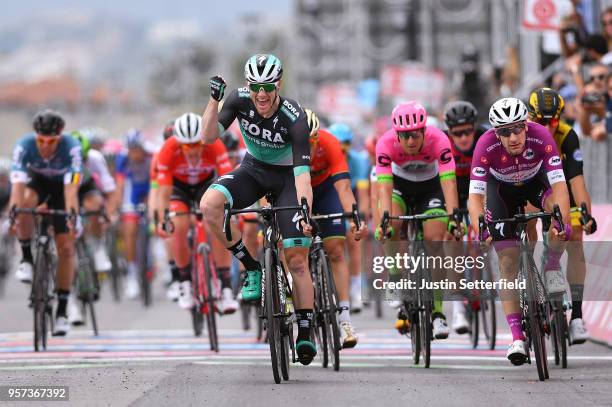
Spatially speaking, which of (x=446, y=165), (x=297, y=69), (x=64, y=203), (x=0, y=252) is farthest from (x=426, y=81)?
(x=297, y=69)

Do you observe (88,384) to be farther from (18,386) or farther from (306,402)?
(306,402)

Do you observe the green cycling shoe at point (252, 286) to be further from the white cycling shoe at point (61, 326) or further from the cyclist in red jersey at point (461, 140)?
the white cycling shoe at point (61, 326)

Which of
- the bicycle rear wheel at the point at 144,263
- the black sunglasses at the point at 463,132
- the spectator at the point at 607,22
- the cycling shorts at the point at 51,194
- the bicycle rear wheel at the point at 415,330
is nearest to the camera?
the bicycle rear wheel at the point at 415,330

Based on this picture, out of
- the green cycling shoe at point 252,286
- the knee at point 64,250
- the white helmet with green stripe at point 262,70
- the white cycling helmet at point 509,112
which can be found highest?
the white helmet with green stripe at point 262,70

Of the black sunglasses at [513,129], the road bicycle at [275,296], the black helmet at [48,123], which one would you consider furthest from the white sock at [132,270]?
the black sunglasses at [513,129]

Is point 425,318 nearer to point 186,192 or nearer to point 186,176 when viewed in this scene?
point 186,176

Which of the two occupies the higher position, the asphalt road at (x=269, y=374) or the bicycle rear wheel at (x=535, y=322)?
the bicycle rear wheel at (x=535, y=322)

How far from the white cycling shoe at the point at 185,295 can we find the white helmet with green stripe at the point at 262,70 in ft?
15.0

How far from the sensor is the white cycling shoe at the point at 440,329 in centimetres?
1239

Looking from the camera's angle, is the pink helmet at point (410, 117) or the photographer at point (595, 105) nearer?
the pink helmet at point (410, 117)

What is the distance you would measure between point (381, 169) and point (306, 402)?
340 cm

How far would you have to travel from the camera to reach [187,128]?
14555mm

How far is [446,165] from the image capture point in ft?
40.4

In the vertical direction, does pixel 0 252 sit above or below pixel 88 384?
above
